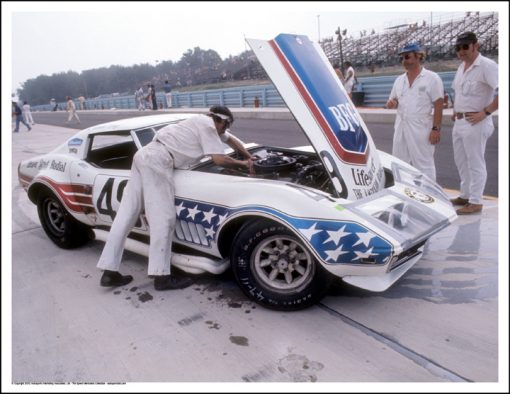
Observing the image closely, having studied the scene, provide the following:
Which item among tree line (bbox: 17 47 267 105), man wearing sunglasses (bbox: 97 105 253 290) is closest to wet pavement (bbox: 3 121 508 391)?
man wearing sunglasses (bbox: 97 105 253 290)

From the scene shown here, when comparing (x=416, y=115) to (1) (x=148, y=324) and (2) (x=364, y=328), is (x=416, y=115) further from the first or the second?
(1) (x=148, y=324)

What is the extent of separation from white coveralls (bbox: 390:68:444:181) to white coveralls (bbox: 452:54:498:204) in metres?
0.24

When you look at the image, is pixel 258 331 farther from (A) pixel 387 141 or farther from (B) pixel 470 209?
(A) pixel 387 141

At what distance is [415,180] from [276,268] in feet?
5.02

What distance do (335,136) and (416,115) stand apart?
1989mm

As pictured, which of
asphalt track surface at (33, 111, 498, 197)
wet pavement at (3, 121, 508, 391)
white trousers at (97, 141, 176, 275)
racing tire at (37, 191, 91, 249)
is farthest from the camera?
asphalt track surface at (33, 111, 498, 197)

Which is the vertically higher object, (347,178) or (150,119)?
(150,119)

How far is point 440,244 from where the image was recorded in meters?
3.87

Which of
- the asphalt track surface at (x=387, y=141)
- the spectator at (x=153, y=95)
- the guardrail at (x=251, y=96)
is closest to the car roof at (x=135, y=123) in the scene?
the asphalt track surface at (x=387, y=141)

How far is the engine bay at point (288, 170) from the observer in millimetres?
3512

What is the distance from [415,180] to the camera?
143 inches

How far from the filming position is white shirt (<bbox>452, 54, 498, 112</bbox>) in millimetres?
4152

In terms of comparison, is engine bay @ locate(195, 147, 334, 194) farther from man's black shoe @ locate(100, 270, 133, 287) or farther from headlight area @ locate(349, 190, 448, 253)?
man's black shoe @ locate(100, 270, 133, 287)

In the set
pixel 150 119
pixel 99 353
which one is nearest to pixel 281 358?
pixel 99 353
